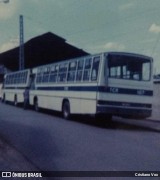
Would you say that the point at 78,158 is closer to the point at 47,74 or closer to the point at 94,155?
the point at 94,155

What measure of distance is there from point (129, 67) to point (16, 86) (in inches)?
597

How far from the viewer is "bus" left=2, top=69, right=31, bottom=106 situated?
25.8 m

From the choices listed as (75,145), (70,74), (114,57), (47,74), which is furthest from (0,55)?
(75,145)

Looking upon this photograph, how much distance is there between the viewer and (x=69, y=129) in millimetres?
13734

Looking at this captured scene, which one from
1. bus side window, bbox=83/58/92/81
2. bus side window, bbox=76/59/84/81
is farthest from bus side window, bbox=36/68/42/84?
bus side window, bbox=83/58/92/81

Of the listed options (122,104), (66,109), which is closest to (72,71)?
(66,109)

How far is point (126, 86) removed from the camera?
1453 centimetres

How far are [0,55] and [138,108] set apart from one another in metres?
43.3

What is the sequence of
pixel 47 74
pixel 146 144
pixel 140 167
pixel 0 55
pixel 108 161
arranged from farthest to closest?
pixel 0 55
pixel 47 74
pixel 146 144
pixel 108 161
pixel 140 167

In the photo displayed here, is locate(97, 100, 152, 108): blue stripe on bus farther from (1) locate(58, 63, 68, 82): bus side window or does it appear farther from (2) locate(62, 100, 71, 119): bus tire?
(1) locate(58, 63, 68, 82): bus side window

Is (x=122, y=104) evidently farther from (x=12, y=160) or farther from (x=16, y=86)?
(x=16, y=86)

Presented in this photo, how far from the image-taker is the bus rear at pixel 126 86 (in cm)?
1420

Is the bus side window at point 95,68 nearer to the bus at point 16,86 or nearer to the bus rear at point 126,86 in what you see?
the bus rear at point 126,86

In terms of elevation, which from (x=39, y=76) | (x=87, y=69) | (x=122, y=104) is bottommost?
(x=122, y=104)
